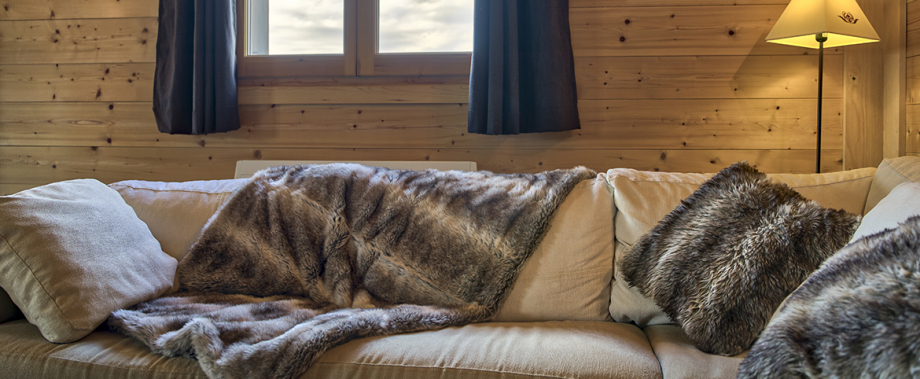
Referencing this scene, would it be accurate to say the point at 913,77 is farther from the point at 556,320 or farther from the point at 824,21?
the point at 556,320

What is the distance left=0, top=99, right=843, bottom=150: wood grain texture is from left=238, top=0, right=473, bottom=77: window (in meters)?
0.17

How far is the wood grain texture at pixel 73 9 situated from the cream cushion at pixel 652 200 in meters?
2.28

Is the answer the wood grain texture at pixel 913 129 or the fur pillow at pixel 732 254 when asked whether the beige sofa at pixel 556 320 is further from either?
the wood grain texture at pixel 913 129

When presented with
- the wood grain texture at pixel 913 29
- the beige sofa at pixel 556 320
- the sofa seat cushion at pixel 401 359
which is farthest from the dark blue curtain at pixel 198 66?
the wood grain texture at pixel 913 29

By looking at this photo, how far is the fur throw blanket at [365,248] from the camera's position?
1351mm

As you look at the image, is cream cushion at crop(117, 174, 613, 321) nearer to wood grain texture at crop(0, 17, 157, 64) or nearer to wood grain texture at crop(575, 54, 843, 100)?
wood grain texture at crop(575, 54, 843, 100)

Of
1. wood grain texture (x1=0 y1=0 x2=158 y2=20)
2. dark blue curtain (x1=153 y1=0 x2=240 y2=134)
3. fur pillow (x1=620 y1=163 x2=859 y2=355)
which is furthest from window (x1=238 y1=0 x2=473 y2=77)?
fur pillow (x1=620 y1=163 x2=859 y2=355)

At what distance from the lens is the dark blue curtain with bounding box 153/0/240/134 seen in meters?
2.26

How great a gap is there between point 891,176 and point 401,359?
1.34 metres

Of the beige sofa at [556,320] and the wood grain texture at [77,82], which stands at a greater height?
the wood grain texture at [77,82]

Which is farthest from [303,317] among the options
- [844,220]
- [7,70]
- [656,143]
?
[7,70]

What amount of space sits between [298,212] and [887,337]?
1355mm

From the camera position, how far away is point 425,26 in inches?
92.4

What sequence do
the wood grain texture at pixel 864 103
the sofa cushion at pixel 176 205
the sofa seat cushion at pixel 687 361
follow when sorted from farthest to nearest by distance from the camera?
the wood grain texture at pixel 864 103 < the sofa cushion at pixel 176 205 < the sofa seat cushion at pixel 687 361
